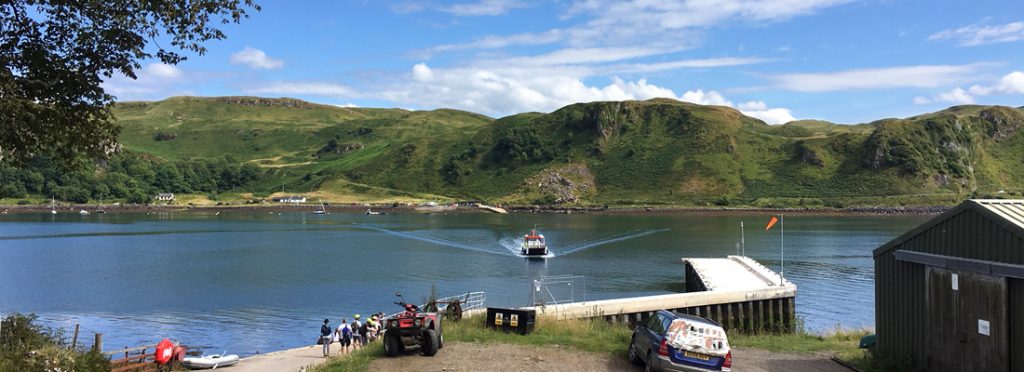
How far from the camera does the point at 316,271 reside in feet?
221

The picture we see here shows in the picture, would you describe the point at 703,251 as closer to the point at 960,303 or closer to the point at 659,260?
the point at 659,260

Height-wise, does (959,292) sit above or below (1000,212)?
below

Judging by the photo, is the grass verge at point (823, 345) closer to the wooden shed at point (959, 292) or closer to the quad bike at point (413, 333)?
the wooden shed at point (959, 292)

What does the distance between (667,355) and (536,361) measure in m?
3.97

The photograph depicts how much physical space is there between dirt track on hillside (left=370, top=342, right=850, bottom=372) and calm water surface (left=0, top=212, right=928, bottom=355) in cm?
1837

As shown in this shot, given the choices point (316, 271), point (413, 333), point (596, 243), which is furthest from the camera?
point (596, 243)

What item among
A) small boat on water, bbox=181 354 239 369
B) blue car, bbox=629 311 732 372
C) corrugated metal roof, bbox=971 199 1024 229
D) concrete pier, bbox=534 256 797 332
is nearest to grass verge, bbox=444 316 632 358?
concrete pier, bbox=534 256 797 332

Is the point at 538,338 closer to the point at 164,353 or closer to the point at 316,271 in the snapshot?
the point at 164,353

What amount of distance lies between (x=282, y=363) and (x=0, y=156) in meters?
10.6

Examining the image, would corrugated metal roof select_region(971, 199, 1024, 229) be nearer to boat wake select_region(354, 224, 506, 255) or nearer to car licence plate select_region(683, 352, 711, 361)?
car licence plate select_region(683, 352, 711, 361)

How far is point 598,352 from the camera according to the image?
820 inches

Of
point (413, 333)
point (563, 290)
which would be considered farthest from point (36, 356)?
point (563, 290)

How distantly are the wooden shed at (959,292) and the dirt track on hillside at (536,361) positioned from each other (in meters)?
2.15

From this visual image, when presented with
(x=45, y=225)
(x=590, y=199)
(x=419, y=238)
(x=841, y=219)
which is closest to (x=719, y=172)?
(x=590, y=199)
